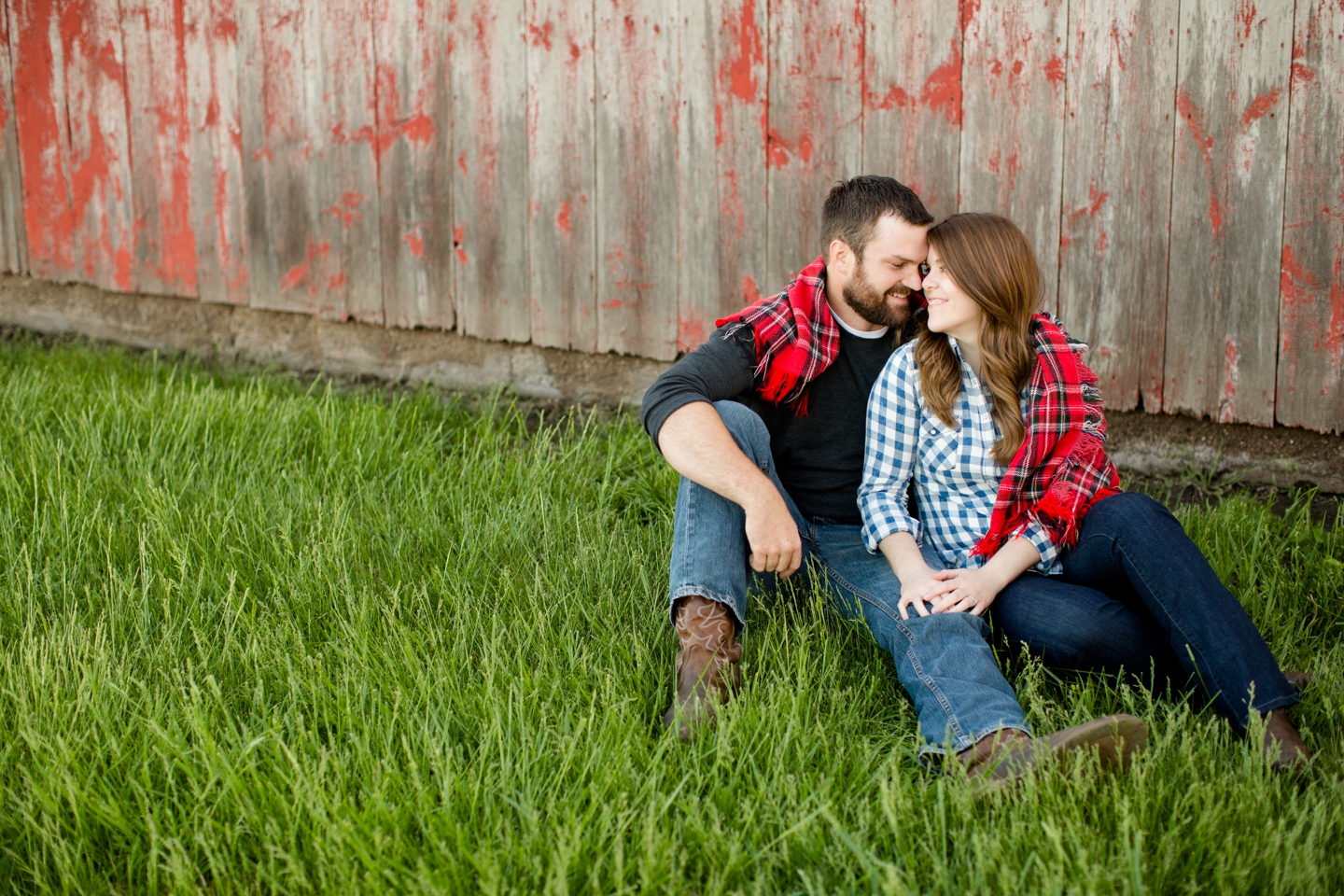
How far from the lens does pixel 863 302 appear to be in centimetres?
238

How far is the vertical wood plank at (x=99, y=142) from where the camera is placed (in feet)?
15.3

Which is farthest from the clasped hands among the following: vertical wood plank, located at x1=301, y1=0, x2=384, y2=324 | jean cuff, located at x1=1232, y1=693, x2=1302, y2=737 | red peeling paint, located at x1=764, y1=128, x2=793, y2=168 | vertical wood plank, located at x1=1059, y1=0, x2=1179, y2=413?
vertical wood plank, located at x1=301, y1=0, x2=384, y2=324

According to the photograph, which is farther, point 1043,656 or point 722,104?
point 722,104

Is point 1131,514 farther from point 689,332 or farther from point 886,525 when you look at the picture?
point 689,332

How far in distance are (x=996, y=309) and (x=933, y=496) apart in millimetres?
428

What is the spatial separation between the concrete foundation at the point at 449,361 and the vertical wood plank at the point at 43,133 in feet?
0.74

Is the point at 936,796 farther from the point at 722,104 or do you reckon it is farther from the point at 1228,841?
the point at 722,104

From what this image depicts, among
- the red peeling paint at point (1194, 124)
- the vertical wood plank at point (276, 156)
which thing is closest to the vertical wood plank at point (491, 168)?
the vertical wood plank at point (276, 156)

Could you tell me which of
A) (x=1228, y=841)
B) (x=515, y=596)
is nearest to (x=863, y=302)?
(x=515, y=596)

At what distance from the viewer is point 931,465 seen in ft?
7.35

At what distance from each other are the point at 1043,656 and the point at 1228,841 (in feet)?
2.04

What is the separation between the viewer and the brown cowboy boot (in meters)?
1.84

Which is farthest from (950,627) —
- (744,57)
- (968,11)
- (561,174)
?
(561,174)

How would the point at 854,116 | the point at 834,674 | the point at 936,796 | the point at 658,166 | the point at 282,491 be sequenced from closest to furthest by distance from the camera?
the point at 936,796 < the point at 834,674 < the point at 282,491 < the point at 854,116 < the point at 658,166
